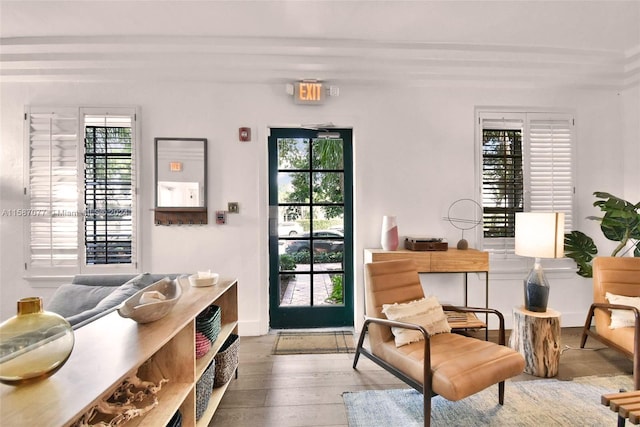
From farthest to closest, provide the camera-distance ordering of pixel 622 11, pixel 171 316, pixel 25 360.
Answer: pixel 622 11 → pixel 171 316 → pixel 25 360

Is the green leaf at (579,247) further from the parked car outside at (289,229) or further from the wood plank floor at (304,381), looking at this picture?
the parked car outside at (289,229)

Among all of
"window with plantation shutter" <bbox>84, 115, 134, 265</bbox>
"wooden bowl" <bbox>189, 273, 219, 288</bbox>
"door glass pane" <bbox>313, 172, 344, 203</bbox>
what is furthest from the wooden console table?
"window with plantation shutter" <bbox>84, 115, 134, 265</bbox>

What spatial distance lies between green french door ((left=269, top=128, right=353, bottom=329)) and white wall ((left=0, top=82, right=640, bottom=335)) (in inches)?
5.6

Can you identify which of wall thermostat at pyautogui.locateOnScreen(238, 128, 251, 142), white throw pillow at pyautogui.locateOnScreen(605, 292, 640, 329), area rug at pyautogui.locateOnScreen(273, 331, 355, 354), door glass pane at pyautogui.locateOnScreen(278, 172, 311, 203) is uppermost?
wall thermostat at pyautogui.locateOnScreen(238, 128, 251, 142)

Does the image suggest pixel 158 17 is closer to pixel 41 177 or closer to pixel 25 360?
pixel 41 177

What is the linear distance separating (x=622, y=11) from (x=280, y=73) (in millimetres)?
2831

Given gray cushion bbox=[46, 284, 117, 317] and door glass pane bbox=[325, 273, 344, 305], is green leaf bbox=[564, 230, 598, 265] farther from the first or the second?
gray cushion bbox=[46, 284, 117, 317]

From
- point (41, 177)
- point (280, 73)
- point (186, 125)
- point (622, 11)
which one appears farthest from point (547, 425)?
point (41, 177)

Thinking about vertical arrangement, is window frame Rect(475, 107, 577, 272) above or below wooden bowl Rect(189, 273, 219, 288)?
above

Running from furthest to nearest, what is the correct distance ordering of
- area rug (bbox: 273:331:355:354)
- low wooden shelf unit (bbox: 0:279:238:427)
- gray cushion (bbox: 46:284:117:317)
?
area rug (bbox: 273:331:355:354) < gray cushion (bbox: 46:284:117:317) < low wooden shelf unit (bbox: 0:279:238:427)

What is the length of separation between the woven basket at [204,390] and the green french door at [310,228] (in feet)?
5.15

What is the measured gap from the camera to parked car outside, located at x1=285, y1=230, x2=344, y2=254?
334 cm

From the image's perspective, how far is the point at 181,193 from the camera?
124 inches

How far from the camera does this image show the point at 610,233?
10.1 ft
